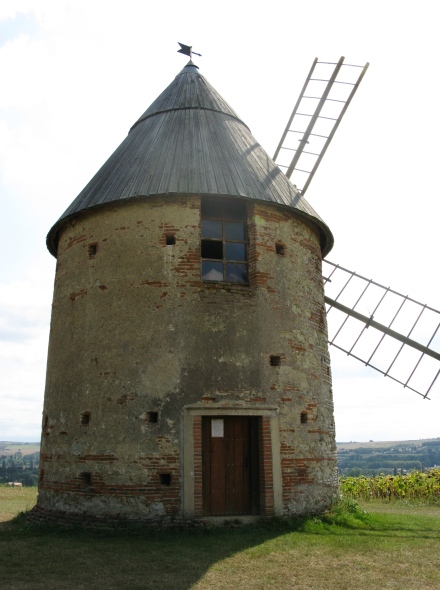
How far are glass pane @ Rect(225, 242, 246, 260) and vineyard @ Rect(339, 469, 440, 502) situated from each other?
8.96 m

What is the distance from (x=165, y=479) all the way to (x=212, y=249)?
425 centimetres

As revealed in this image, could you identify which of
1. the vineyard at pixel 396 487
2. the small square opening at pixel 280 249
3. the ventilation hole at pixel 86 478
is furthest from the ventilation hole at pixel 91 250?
the vineyard at pixel 396 487

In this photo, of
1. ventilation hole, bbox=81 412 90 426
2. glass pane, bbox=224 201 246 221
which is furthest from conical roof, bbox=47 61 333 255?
ventilation hole, bbox=81 412 90 426

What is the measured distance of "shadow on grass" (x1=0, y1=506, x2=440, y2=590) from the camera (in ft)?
20.8

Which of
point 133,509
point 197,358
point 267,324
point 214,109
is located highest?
point 214,109

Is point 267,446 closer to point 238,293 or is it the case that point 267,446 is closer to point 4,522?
point 238,293

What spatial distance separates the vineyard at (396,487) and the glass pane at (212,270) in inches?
356

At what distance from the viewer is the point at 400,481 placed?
16594 mm

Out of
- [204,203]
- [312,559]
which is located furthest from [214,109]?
[312,559]

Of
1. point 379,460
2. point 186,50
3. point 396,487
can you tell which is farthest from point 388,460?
point 186,50

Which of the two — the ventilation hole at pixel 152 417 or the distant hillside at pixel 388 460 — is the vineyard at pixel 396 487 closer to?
the ventilation hole at pixel 152 417

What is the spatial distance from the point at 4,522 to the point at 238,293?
6.15m

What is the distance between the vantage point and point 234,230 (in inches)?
422

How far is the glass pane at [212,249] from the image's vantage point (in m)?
10.5
